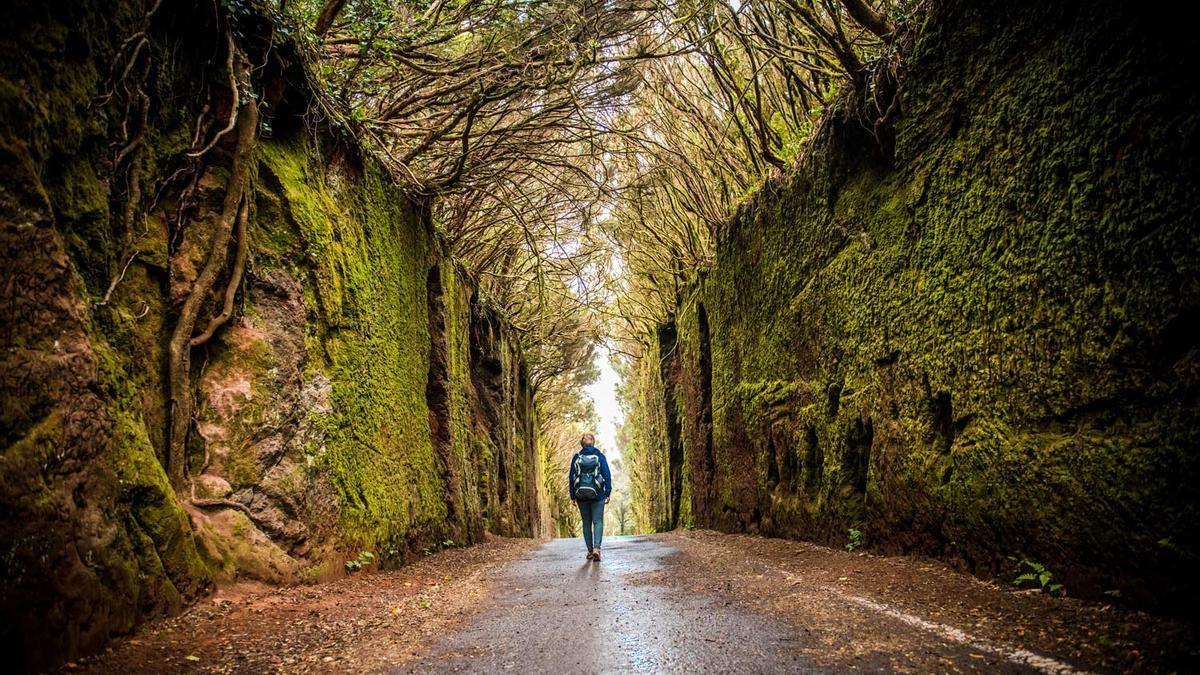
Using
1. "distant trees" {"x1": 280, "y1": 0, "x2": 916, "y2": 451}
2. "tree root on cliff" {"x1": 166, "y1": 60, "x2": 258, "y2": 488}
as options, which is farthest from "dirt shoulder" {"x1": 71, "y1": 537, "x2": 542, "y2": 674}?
"distant trees" {"x1": 280, "y1": 0, "x2": 916, "y2": 451}

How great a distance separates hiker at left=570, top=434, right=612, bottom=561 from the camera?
810cm

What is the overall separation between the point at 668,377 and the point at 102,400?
16.8 m

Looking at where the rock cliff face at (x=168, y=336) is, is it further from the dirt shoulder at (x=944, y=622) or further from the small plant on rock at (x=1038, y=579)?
the small plant on rock at (x=1038, y=579)

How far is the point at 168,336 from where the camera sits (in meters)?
4.36

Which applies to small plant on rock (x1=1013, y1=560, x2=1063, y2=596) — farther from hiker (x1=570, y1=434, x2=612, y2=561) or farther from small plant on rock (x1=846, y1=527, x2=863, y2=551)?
hiker (x1=570, y1=434, x2=612, y2=561)

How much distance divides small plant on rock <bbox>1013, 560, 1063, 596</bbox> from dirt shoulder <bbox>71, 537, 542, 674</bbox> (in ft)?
11.9

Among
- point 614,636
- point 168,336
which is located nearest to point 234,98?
point 168,336

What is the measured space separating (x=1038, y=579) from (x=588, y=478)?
17.1 feet

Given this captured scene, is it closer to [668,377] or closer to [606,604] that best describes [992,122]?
[606,604]

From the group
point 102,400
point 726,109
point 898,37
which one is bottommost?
point 102,400

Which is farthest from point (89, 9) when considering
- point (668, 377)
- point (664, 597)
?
point (668, 377)

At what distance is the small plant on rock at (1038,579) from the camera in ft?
11.8

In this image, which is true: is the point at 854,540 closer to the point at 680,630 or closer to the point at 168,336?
the point at 680,630

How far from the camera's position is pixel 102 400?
10.4 feet
